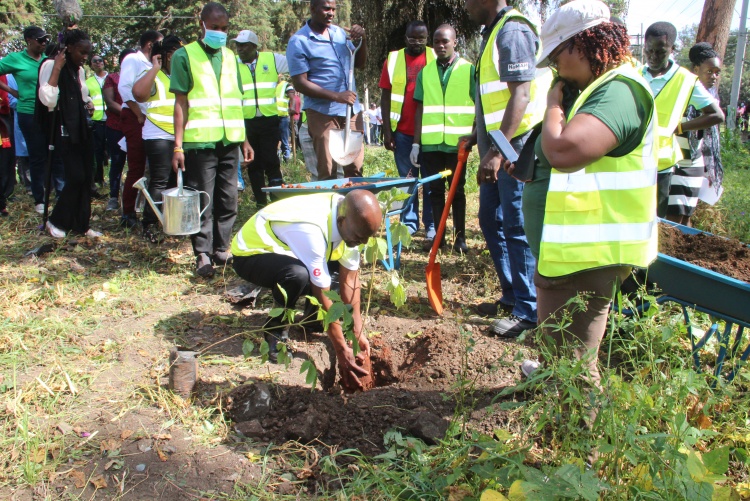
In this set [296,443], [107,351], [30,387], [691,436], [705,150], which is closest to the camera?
[691,436]

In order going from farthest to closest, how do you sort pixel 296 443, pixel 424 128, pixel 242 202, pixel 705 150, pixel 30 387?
pixel 242 202, pixel 424 128, pixel 705 150, pixel 30 387, pixel 296 443

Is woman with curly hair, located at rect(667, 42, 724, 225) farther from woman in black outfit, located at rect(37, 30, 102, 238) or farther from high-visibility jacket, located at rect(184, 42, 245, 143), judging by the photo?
woman in black outfit, located at rect(37, 30, 102, 238)

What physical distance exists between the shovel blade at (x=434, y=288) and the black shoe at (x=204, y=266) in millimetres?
1946

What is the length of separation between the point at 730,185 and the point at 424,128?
627 cm

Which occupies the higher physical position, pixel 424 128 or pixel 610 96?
pixel 610 96

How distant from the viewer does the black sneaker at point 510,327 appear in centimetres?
376

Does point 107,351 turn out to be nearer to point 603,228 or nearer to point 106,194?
point 603,228

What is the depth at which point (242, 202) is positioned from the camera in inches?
303

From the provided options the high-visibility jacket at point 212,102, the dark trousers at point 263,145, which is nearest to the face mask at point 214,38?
the high-visibility jacket at point 212,102

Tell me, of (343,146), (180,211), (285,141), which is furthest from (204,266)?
(285,141)

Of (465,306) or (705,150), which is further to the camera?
(705,150)

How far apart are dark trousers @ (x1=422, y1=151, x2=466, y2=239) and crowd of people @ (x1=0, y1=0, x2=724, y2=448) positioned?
2cm

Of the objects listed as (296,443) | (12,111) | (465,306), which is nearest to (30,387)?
(296,443)

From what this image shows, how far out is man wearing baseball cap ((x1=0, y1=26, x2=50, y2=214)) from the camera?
620cm
